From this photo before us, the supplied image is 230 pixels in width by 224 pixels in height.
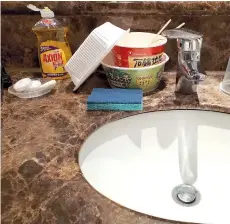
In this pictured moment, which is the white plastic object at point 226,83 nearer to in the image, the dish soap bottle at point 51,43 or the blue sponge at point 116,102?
the blue sponge at point 116,102

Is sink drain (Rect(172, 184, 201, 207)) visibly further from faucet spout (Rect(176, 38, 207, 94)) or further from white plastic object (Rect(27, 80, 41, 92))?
white plastic object (Rect(27, 80, 41, 92))

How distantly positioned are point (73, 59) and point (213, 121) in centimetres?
36

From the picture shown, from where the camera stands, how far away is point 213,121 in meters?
0.74

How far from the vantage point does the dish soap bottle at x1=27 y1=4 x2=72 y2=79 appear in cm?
79

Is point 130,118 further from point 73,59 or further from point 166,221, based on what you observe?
point 166,221

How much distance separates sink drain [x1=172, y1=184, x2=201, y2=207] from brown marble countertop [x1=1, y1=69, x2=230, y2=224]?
19 centimetres

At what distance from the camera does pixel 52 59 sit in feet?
2.61

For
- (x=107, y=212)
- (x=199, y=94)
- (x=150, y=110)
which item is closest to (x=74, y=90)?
(x=150, y=110)

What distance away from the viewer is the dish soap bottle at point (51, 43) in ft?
2.58

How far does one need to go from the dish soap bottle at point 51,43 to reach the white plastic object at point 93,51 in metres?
0.05

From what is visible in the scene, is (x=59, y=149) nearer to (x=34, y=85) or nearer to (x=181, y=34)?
(x=34, y=85)

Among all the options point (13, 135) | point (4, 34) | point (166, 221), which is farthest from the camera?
point (4, 34)

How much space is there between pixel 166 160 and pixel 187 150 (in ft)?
0.18

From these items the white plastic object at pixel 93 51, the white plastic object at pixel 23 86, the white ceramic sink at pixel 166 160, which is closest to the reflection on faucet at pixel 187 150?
the white ceramic sink at pixel 166 160
